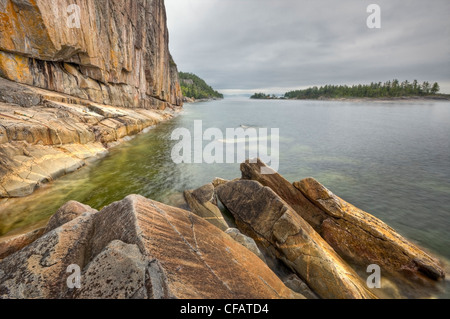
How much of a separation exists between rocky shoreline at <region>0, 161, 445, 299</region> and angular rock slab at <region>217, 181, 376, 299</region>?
0.09 feet

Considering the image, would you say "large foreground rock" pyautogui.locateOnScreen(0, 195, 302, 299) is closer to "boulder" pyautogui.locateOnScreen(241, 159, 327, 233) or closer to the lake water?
"boulder" pyautogui.locateOnScreen(241, 159, 327, 233)

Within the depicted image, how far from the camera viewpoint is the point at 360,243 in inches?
272

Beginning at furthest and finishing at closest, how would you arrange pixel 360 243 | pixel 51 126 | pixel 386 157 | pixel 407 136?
pixel 407 136, pixel 386 157, pixel 51 126, pixel 360 243

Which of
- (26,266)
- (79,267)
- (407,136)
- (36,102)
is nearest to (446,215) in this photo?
(79,267)

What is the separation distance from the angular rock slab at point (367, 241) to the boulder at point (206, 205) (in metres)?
3.91

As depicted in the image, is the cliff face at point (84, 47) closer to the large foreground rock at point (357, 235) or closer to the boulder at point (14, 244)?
the boulder at point (14, 244)

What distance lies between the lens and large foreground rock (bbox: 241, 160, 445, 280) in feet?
20.4

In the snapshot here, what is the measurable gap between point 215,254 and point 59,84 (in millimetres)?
26145

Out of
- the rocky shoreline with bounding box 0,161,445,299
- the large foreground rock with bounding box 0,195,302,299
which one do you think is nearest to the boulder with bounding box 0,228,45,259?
the rocky shoreline with bounding box 0,161,445,299

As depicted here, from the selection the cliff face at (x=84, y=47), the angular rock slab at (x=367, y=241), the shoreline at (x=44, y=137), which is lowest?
the angular rock slab at (x=367, y=241)

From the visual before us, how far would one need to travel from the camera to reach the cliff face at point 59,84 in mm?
10836

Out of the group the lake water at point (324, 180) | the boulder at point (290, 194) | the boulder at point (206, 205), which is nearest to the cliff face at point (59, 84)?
the lake water at point (324, 180)

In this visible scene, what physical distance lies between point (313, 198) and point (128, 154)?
52.2ft
